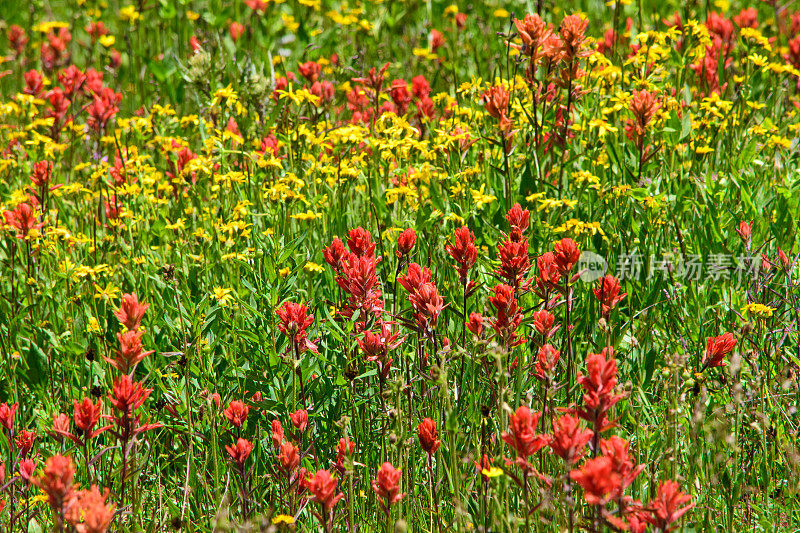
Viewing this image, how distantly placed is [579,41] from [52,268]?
2230 mm

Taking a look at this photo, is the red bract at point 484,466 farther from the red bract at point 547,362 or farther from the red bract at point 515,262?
the red bract at point 515,262

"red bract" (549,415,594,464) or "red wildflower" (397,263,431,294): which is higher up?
"red wildflower" (397,263,431,294)

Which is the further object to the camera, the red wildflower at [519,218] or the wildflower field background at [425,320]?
the red wildflower at [519,218]

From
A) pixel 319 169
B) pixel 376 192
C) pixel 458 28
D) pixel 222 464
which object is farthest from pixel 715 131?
pixel 458 28

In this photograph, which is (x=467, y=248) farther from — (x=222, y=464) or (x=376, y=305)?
(x=222, y=464)

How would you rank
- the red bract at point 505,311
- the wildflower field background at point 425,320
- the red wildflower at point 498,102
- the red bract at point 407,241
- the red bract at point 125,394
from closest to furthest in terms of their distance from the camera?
the red bract at point 125,394 < the wildflower field background at point 425,320 < the red bract at point 505,311 < the red bract at point 407,241 < the red wildflower at point 498,102

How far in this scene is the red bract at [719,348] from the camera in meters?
2.04

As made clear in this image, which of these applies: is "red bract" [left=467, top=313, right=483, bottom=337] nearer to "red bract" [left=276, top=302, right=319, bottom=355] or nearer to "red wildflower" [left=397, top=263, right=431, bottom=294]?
"red wildflower" [left=397, top=263, right=431, bottom=294]

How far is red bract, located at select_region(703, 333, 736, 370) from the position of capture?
6.70 feet

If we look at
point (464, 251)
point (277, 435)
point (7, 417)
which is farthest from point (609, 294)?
point (7, 417)

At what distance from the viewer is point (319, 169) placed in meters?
3.39

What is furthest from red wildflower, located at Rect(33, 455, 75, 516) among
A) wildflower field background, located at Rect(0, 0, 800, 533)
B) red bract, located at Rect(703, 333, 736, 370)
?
red bract, located at Rect(703, 333, 736, 370)

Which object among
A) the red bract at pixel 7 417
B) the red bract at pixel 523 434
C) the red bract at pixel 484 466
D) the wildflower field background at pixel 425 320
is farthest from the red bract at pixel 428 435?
the red bract at pixel 7 417

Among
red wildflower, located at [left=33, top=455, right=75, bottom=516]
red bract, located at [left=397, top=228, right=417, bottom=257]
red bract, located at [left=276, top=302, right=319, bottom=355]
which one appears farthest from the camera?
red bract, located at [left=397, top=228, right=417, bottom=257]
